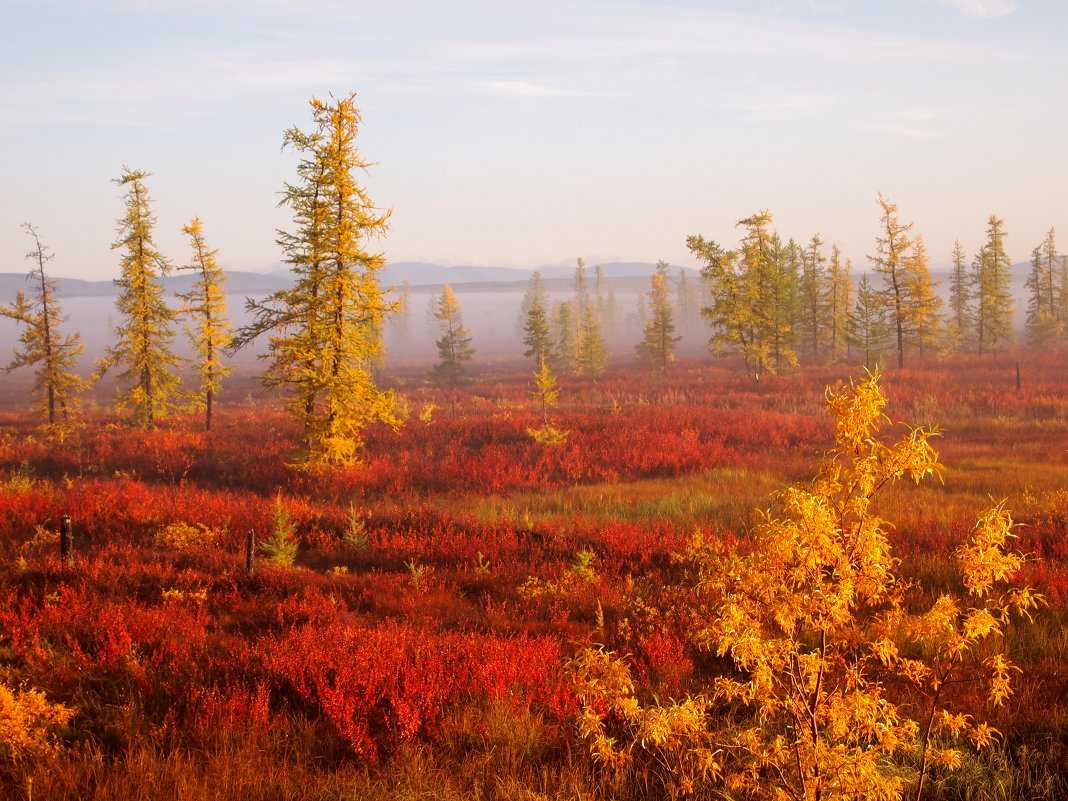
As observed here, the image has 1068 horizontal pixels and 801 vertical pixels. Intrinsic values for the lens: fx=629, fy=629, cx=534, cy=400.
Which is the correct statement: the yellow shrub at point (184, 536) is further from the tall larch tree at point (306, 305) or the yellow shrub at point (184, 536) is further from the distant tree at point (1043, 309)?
the distant tree at point (1043, 309)

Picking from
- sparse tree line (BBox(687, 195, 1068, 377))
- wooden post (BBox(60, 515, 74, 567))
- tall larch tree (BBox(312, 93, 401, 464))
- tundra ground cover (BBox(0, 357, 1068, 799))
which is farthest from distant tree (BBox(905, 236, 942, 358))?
wooden post (BBox(60, 515, 74, 567))

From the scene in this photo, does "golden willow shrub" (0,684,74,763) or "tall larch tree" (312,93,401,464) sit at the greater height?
"tall larch tree" (312,93,401,464)

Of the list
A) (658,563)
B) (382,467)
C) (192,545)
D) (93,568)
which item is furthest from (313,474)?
(658,563)

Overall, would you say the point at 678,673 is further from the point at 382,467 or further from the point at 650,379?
the point at 650,379

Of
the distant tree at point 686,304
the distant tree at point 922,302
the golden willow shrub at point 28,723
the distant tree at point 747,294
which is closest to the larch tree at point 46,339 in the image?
the golden willow shrub at point 28,723

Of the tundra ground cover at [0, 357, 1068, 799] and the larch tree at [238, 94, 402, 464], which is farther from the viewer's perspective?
the larch tree at [238, 94, 402, 464]

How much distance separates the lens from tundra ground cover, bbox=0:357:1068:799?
185 inches

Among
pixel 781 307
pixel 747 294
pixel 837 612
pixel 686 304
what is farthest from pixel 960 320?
pixel 837 612

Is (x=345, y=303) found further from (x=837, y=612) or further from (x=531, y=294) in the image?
(x=531, y=294)

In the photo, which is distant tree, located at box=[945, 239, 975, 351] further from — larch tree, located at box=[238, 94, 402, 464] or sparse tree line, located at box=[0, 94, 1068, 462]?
larch tree, located at box=[238, 94, 402, 464]

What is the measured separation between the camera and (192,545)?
10.3 m

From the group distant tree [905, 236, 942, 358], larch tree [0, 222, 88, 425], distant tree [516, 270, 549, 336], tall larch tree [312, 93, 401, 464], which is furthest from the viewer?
distant tree [516, 270, 549, 336]

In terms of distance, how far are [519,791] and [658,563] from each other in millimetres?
5596

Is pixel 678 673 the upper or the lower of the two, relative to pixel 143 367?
lower
